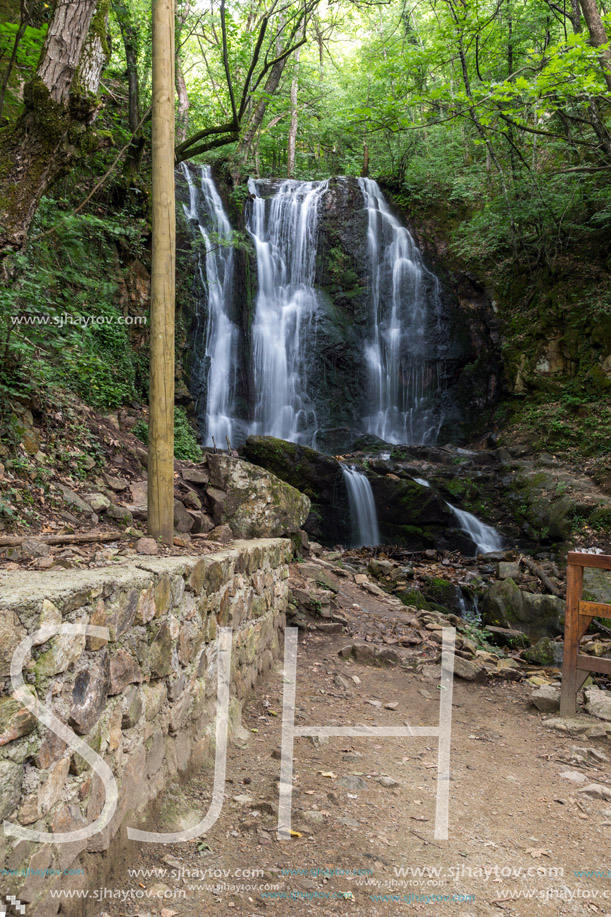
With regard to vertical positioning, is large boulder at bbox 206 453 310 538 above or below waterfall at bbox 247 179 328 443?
below

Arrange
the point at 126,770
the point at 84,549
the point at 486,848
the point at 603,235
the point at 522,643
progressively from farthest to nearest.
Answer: the point at 603,235 → the point at 522,643 → the point at 84,549 → the point at 486,848 → the point at 126,770

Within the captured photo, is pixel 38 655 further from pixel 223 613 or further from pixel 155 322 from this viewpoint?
pixel 155 322

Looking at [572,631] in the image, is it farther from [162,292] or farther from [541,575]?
[541,575]

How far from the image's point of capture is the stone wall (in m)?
1.36

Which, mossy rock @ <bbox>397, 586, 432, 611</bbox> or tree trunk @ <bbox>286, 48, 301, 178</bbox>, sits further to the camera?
tree trunk @ <bbox>286, 48, 301, 178</bbox>

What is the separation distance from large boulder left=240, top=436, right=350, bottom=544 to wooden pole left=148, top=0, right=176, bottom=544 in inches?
253

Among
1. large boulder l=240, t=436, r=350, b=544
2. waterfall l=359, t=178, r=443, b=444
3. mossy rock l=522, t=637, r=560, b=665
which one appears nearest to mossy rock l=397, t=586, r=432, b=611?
mossy rock l=522, t=637, r=560, b=665

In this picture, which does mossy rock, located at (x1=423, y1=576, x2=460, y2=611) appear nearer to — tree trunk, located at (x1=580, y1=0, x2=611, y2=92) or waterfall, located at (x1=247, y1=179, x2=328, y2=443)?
waterfall, located at (x1=247, y1=179, x2=328, y2=443)

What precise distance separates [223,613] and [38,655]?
1.68 m

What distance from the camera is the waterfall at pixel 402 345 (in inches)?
572

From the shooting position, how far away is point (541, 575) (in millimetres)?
7926

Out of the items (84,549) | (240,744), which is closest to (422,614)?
(240,744)

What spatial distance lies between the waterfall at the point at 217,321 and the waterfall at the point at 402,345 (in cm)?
385

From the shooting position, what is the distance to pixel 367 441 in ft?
44.2
